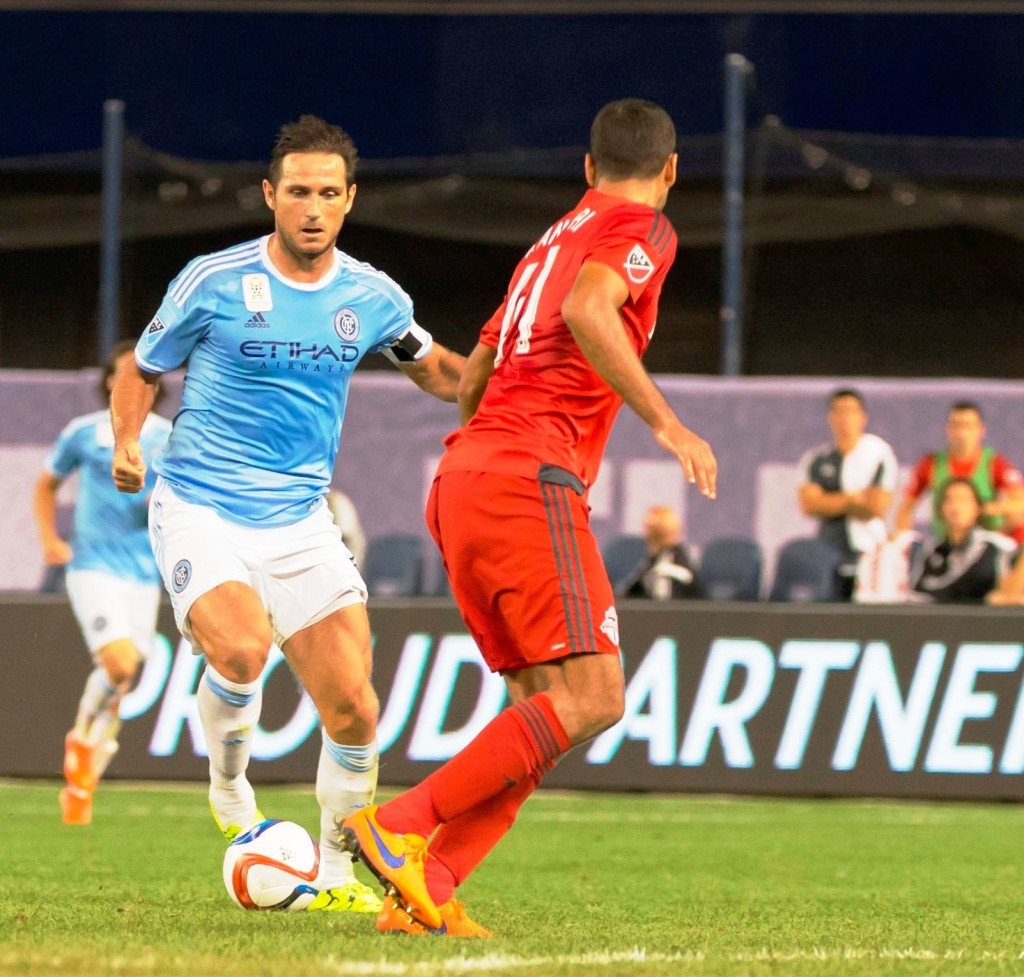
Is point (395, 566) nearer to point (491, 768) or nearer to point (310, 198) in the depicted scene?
point (310, 198)

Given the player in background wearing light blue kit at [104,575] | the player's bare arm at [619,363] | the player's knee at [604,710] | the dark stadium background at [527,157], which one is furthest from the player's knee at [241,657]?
the dark stadium background at [527,157]

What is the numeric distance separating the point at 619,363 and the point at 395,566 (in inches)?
288

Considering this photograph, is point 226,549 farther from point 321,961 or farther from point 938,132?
point 938,132

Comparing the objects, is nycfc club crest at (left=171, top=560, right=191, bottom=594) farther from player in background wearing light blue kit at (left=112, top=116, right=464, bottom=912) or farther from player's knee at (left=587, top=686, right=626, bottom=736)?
player's knee at (left=587, top=686, right=626, bottom=736)

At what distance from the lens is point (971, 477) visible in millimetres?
11312

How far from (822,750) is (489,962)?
6129 millimetres

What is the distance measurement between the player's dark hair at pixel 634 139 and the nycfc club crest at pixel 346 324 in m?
1.25

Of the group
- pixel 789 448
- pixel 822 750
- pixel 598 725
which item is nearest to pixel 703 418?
pixel 789 448

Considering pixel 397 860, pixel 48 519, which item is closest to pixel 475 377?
pixel 397 860

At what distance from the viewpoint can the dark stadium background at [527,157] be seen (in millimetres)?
12828

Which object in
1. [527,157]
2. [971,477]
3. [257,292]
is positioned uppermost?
[527,157]

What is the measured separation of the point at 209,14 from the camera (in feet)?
63.5

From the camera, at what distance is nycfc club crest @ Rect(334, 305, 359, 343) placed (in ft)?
20.0

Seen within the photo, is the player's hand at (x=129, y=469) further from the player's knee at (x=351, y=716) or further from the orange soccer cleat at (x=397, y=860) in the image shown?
the orange soccer cleat at (x=397, y=860)
